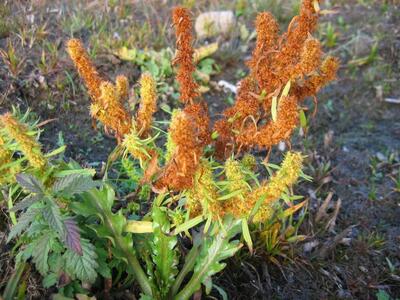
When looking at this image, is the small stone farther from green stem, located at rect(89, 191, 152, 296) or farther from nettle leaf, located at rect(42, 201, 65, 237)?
nettle leaf, located at rect(42, 201, 65, 237)

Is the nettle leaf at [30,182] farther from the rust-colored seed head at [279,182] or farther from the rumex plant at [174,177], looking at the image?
the rust-colored seed head at [279,182]

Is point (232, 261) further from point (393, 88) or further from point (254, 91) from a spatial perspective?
point (393, 88)

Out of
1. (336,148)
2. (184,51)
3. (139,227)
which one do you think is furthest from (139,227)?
(336,148)

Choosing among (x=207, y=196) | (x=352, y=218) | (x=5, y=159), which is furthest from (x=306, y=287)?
(x=5, y=159)

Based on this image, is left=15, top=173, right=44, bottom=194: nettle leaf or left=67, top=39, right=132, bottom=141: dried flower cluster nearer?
left=15, top=173, right=44, bottom=194: nettle leaf

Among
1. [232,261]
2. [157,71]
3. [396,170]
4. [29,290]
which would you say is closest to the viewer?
[29,290]

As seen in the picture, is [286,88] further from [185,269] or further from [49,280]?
[49,280]

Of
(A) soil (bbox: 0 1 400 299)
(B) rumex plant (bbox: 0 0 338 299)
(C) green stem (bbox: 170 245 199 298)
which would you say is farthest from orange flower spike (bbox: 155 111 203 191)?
(A) soil (bbox: 0 1 400 299)
